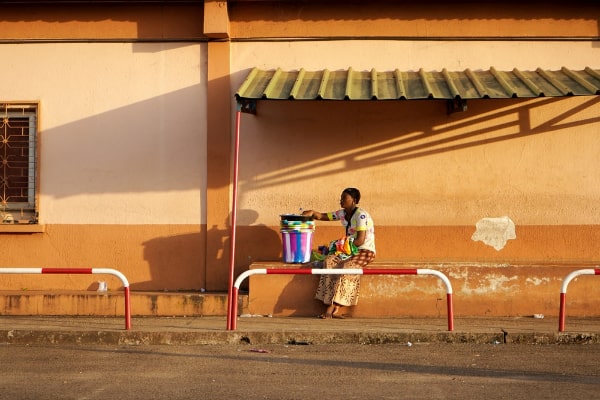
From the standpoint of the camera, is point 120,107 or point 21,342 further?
point 120,107

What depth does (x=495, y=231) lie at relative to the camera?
12.2 meters

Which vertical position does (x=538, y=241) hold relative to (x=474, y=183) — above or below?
below

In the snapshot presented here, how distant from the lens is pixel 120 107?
12.5 meters

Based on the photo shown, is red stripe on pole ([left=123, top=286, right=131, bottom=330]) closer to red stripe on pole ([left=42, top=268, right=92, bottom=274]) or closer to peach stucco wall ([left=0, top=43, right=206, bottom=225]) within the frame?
red stripe on pole ([left=42, top=268, right=92, bottom=274])

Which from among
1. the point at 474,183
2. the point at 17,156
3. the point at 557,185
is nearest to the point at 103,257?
the point at 17,156

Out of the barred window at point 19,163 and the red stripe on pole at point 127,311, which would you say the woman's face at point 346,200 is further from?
the barred window at point 19,163

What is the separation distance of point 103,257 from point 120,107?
80.1 inches

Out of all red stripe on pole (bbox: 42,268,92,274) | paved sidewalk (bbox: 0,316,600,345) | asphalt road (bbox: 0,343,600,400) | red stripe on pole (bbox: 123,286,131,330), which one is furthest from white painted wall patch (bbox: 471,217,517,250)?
red stripe on pole (bbox: 42,268,92,274)

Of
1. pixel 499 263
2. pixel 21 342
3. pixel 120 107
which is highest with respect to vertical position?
pixel 120 107

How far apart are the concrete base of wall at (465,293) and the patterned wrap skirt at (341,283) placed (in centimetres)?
13

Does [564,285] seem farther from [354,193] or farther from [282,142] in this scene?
[282,142]

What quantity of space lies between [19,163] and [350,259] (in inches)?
188

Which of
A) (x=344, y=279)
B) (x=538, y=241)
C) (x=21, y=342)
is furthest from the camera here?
(x=538, y=241)

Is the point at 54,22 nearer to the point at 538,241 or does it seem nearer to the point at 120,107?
the point at 120,107
